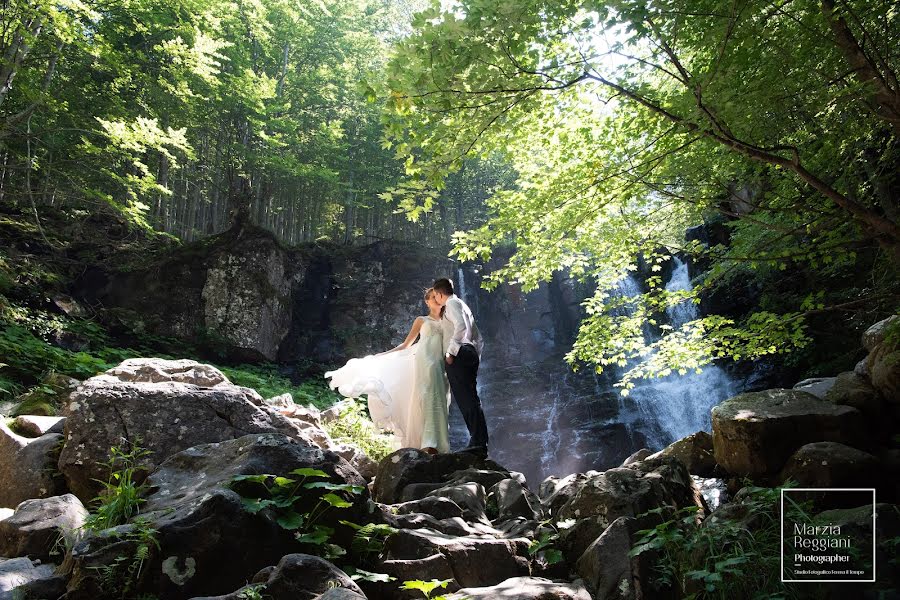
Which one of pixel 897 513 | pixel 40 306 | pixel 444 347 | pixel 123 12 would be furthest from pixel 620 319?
pixel 123 12

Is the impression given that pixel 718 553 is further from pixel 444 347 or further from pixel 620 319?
pixel 444 347

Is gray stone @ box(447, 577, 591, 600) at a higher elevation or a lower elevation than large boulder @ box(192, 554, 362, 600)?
lower

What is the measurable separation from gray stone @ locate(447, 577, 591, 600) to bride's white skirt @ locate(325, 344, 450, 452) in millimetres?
3430

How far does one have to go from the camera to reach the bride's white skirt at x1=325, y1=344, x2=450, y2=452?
259 inches

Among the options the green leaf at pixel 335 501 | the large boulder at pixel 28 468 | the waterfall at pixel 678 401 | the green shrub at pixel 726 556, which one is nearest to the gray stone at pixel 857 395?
the green shrub at pixel 726 556

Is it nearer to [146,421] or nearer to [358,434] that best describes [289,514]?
[146,421]

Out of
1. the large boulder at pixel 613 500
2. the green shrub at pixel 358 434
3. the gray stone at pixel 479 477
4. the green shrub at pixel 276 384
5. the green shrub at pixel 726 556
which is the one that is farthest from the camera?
the green shrub at pixel 276 384

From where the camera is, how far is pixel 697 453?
7879mm

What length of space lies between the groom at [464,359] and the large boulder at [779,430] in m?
3.18

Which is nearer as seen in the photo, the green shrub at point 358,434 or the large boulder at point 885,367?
the large boulder at point 885,367

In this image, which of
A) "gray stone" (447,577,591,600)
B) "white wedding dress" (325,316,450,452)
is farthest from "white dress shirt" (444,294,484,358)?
"gray stone" (447,577,591,600)

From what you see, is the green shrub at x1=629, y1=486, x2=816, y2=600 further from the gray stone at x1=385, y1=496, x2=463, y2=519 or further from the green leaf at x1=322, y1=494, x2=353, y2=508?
the green leaf at x1=322, y1=494, x2=353, y2=508

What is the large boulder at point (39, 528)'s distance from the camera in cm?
323

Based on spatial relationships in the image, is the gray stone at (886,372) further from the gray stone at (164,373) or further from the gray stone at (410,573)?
the gray stone at (164,373)
